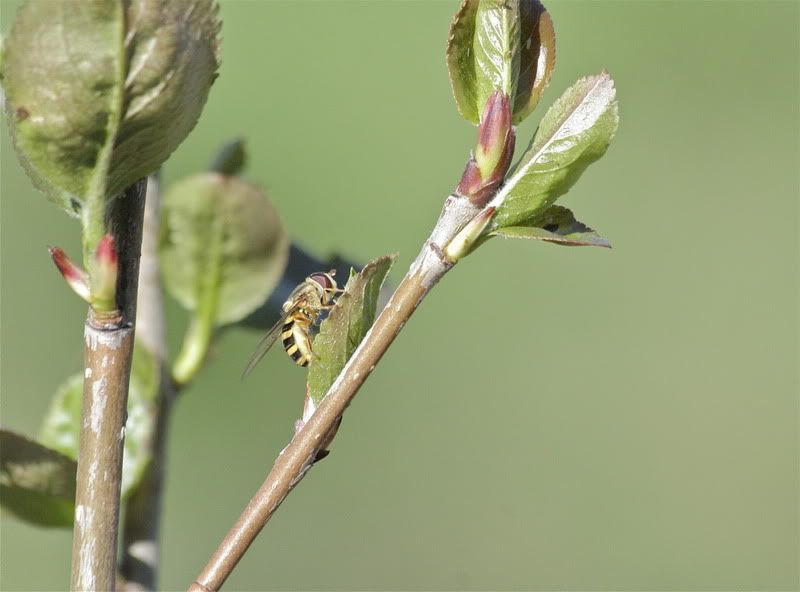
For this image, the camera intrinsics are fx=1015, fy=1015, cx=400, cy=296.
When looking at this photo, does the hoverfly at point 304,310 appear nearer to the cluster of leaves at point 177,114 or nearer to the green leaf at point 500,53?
the cluster of leaves at point 177,114

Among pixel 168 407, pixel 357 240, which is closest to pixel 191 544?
pixel 357 240

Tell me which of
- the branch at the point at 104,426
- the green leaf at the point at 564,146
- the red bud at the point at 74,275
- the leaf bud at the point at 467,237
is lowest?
the branch at the point at 104,426

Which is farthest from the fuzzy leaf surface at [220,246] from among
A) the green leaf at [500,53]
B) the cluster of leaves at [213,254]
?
the green leaf at [500,53]

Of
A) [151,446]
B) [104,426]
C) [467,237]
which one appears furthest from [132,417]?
[467,237]

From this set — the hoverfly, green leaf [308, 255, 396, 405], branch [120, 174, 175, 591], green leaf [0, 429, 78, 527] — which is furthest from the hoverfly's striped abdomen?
green leaf [308, 255, 396, 405]

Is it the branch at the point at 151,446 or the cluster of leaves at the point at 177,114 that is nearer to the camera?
the cluster of leaves at the point at 177,114

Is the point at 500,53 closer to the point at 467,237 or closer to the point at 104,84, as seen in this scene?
the point at 467,237

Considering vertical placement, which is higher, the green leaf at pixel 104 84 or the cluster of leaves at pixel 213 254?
the green leaf at pixel 104 84
